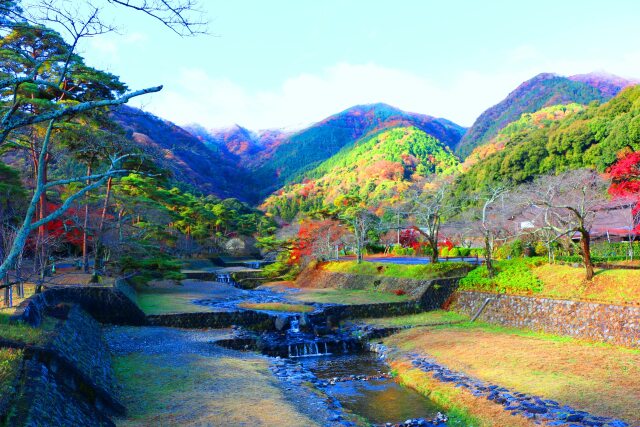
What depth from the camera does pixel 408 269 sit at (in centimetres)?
2712

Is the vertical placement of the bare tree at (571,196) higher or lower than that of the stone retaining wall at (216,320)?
higher

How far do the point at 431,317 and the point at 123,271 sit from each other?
19072 mm

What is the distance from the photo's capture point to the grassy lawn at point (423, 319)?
68.2 ft

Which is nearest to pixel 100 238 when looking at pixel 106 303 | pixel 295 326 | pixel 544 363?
pixel 106 303

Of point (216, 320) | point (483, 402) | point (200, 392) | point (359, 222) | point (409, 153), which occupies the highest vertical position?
point (409, 153)

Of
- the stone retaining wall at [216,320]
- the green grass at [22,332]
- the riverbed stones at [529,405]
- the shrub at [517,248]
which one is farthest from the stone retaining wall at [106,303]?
the shrub at [517,248]

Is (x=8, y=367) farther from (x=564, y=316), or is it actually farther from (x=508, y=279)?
(x=508, y=279)

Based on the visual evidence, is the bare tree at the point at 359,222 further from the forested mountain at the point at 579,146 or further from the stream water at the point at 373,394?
the forested mountain at the point at 579,146

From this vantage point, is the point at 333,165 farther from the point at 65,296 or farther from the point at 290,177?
the point at 65,296

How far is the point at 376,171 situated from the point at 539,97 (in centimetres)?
5624

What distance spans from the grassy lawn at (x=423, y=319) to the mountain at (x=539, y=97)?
95570 millimetres

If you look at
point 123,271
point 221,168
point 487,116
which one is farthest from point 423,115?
point 123,271

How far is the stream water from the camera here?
11289mm

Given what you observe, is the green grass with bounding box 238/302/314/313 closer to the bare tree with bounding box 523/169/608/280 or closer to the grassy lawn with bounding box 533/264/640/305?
the grassy lawn with bounding box 533/264/640/305
